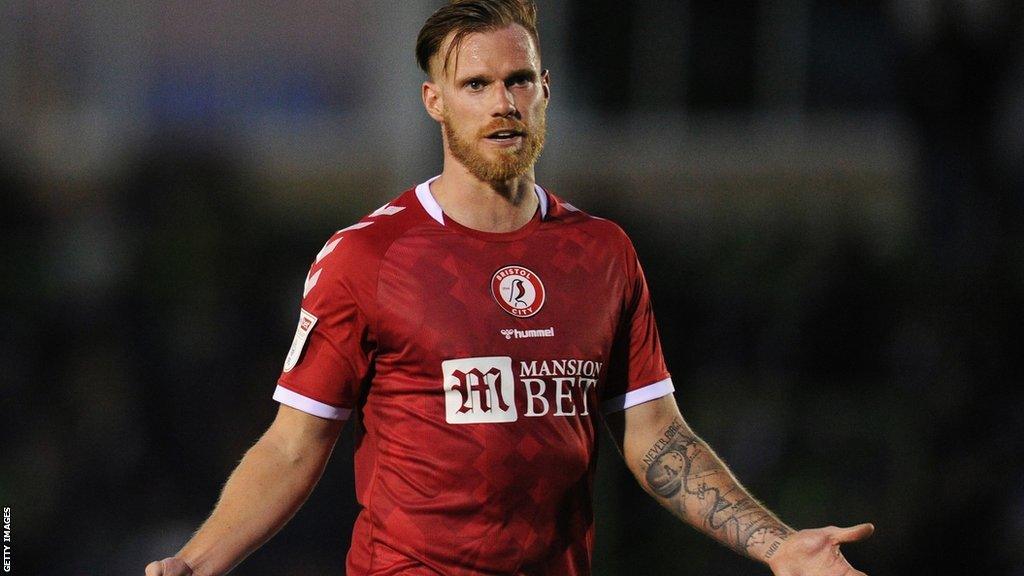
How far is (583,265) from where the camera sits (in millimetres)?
3002

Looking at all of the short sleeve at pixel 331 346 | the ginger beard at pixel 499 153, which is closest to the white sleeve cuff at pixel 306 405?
the short sleeve at pixel 331 346

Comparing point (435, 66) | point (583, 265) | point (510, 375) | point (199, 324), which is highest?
point (435, 66)

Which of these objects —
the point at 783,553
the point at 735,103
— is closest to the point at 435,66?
Answer: the point at 783,553

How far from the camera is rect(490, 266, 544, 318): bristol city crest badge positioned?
2885mm

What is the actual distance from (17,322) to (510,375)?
3606mm

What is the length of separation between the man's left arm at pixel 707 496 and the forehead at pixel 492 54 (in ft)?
2.81

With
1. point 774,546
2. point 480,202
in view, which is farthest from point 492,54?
point 774,546

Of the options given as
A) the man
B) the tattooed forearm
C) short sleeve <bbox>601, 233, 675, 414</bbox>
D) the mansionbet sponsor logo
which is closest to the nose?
the man

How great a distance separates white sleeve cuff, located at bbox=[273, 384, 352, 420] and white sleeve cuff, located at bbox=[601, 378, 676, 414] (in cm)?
65

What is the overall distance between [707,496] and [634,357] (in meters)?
0.37

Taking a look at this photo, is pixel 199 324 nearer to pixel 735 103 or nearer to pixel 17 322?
pixel 17 322

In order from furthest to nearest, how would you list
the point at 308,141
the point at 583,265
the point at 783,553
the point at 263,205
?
the point at 308,141 → the point at 263,205 → the point at 583,265 → the point at 783,553

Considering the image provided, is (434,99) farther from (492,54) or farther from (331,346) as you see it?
(331,346)

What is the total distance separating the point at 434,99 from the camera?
3084 mm
